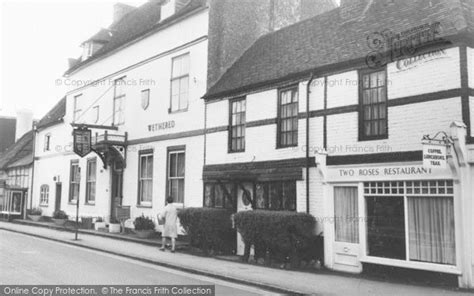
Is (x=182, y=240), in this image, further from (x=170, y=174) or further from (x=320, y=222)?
(x=320, y=222)

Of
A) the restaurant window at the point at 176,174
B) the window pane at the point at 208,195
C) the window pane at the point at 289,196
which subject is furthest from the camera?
the restaurant window at the point at 176,174

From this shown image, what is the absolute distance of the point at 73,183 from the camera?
89.4 feet

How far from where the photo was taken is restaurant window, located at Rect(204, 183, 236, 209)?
1648 centimetres

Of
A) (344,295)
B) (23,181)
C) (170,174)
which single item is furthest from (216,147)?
(23,181)

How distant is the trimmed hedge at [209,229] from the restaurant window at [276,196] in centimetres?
129

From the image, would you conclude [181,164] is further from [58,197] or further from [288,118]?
[58,197]

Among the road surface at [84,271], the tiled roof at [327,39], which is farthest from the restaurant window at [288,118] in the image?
the road surface at [84,271]

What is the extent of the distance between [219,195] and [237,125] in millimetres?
2536

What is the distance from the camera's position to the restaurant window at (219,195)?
16.5m

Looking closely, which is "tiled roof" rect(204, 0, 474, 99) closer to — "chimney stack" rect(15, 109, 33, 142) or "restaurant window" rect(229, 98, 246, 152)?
"restaurant window" rect(229, 98, 246, 152)

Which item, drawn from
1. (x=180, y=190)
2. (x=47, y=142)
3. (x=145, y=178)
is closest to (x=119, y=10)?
(x=47, y=142)

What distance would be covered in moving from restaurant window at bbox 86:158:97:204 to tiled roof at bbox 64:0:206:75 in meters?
5.60

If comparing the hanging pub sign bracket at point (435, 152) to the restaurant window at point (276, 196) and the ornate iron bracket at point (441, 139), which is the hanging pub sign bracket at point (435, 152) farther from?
the restaurant window at point (276, 196)

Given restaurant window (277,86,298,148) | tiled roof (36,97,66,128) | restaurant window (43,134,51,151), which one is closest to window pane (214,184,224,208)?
restaurant window (277,86,298,148)
